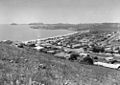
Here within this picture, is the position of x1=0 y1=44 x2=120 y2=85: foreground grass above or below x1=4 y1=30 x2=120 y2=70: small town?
above

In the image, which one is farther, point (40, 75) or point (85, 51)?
point (85, 51)

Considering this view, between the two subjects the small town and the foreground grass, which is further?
the small town

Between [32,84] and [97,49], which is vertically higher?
[32,84]

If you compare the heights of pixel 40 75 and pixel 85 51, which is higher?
pixel 40 75

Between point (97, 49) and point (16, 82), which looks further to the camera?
point (97, 49)

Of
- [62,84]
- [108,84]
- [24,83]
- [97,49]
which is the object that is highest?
[24,83]

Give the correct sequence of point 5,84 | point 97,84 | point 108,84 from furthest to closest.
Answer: point 108,84 → point 97,84 → point 5,84

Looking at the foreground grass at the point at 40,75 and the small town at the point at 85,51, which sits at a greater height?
the foreground grass at the point at 40,75

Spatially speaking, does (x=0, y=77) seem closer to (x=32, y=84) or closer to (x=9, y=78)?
(x=9, y=78)

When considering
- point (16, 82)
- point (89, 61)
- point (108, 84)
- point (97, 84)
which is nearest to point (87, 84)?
point (97, 84)

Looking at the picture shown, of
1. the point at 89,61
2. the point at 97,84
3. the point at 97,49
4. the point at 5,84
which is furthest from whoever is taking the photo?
the point at 97,49

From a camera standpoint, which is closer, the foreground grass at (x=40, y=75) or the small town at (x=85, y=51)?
the foreground grass at (x=40, y=75)
